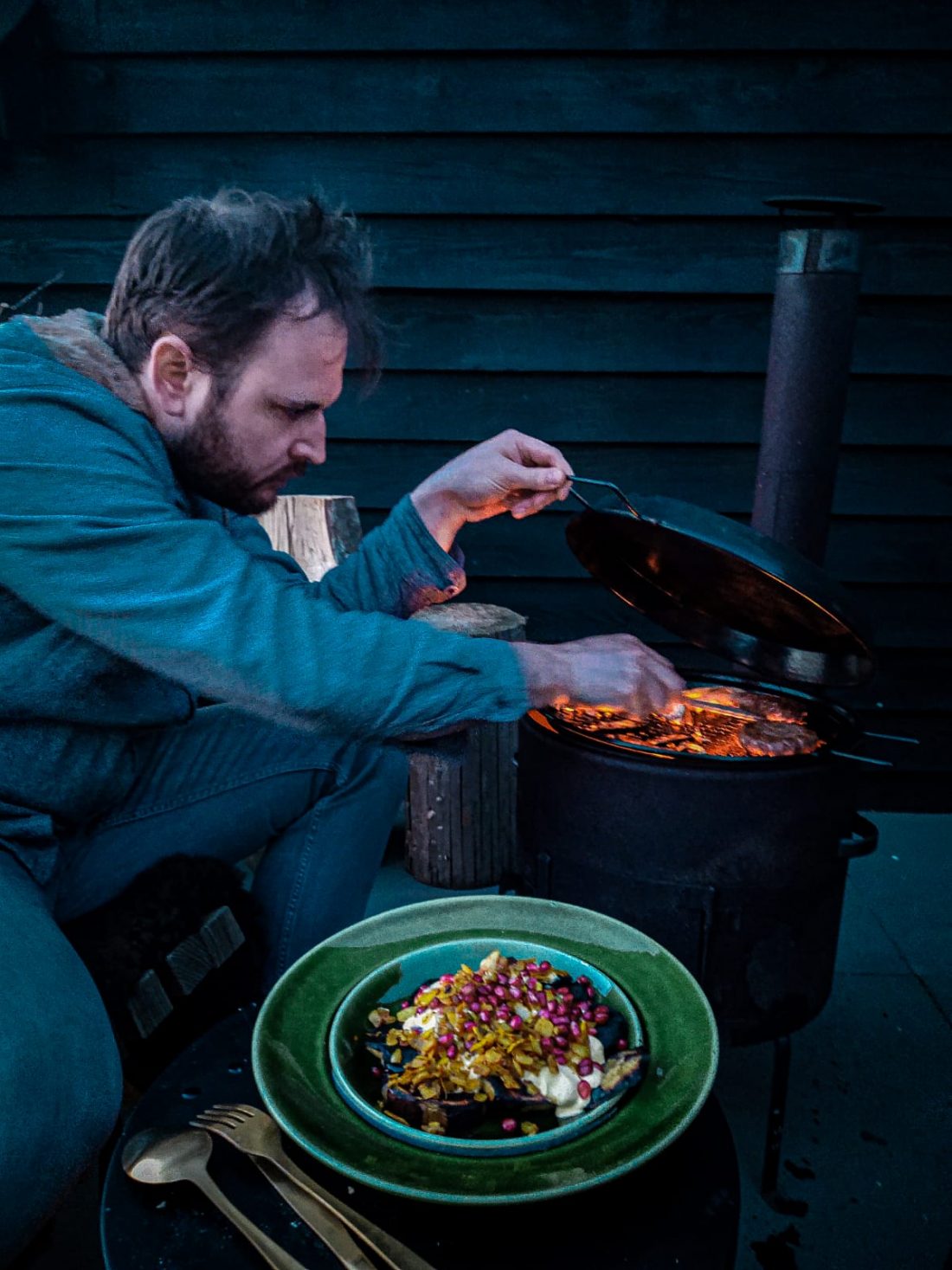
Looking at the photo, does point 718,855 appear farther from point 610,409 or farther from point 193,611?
point 610,409

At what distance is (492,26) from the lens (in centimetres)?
340

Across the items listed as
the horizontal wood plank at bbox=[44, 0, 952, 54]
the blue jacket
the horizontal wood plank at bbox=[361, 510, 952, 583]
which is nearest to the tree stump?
the horizontal wood plank at bbox=[361, 510, 952, 583]

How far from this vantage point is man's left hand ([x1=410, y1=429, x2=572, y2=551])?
2.19 metres

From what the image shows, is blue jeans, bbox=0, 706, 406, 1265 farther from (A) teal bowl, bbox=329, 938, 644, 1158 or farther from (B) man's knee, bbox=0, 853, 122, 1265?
(A) teal bowl, bbox=329, 938, 644, 1158

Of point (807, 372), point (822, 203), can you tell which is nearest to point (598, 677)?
point (807, 372)

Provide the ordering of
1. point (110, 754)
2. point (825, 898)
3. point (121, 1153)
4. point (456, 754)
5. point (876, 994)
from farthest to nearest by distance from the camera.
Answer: point (876, 994)
point (825, 898)
point (110, 754)
point (456, 754)
point (121, 1153)

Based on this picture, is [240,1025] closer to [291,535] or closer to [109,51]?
[291,535]

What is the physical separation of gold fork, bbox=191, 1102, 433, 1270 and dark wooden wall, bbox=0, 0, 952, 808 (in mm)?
2849

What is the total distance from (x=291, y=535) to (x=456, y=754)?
1849 mm

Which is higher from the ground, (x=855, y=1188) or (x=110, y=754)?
(x=110, y=754)

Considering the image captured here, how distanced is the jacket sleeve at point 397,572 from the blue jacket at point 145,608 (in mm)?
646

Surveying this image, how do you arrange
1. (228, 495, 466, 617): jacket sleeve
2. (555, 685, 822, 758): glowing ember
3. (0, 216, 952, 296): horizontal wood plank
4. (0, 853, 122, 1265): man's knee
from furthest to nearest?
(0, 216, 952, 296): horizontal wood plank
(228, 495, 466, 617): jacket sleeve
(555, 685, 822, 758): glowing ember
(0, 853, 122, 1265): man's knee

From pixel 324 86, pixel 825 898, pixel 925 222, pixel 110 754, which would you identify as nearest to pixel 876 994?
pixel 825 898

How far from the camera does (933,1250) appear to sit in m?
1.99
